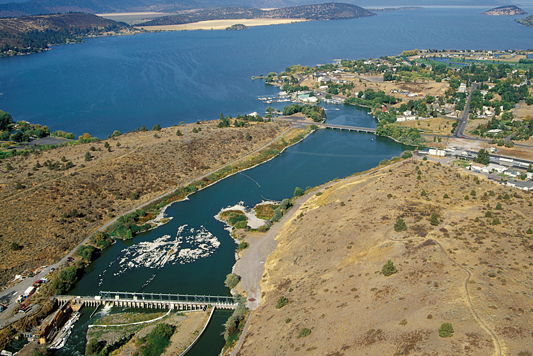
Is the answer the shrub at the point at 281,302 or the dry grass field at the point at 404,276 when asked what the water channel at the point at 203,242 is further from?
the dry grass field at the point at 404,276

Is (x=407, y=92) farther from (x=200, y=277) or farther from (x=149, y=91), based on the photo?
(x=200, y=277)

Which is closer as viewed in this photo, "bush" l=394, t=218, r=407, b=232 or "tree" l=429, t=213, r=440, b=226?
"bush" l=394, t=218, r=407, b=232

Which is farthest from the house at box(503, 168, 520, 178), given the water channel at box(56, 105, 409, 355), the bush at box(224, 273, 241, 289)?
the bush at box(224, 273, 241, 289)

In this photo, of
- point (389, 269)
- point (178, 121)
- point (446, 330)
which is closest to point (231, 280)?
point (389, 269)

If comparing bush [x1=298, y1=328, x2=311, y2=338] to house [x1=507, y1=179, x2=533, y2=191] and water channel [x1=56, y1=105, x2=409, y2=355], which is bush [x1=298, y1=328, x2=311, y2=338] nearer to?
water channel [x1=56, y1=105, x2=409, y2=355]

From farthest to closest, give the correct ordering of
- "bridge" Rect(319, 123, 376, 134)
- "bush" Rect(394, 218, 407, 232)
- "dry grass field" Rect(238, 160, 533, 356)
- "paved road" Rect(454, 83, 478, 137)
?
"bridge" Rect(319, 123, 376, 134)
"paved road" Rect(454, 83, 478, 137)
"bush" Rect(394, 218, 407, 232)
"dry grass field" Rect(238, 160, 533, 356)

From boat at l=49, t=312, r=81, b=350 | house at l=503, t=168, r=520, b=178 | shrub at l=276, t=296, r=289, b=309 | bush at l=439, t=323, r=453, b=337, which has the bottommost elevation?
boat at l=49, t=312, r=81, b=350

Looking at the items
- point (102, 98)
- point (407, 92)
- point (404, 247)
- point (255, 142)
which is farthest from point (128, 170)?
point (407, 92)
